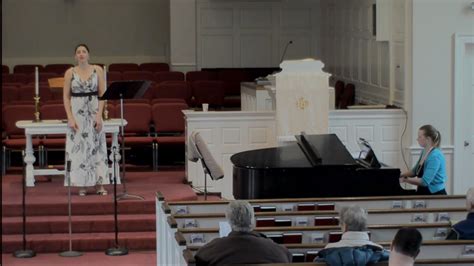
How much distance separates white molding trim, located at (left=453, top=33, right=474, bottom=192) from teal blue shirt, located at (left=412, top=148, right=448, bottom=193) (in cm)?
303

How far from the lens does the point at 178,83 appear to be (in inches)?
643

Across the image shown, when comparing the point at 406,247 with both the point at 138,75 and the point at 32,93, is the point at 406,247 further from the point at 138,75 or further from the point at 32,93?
the point at 138,75

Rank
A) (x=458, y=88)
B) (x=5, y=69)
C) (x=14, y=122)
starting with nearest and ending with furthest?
(x=458, y=88), (x=14, y=122), (x=5, y=69)

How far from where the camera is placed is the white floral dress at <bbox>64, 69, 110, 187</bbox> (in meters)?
11.5

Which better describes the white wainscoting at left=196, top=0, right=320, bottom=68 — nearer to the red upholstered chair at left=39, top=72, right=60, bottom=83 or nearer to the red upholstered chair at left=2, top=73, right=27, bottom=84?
the red upholstered chair at left=39, top=72, right=60, bottom=83

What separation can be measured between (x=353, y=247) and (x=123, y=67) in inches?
523

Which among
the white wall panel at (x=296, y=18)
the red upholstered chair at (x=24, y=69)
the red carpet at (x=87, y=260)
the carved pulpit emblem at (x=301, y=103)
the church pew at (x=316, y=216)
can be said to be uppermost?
the white wall panel at (x=296, y=18)

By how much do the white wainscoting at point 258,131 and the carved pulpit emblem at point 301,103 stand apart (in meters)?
0.59

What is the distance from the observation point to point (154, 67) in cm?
1917

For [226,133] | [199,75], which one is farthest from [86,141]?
[199,75]

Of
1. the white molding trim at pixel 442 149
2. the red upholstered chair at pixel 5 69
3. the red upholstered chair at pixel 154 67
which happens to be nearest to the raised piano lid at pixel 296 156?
the white molding trim at pixel 442 149

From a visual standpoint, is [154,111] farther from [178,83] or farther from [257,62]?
[257,62]

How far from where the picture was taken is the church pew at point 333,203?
27.6ft

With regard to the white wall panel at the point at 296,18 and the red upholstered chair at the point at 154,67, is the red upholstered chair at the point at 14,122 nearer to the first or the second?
the red upholstered chair at the point at 154,67
